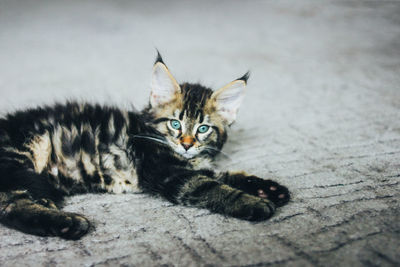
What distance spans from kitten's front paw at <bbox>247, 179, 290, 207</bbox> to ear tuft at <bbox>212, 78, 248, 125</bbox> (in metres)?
0.40

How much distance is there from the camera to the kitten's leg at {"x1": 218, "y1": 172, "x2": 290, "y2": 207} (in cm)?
149

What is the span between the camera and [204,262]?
113 centimetres

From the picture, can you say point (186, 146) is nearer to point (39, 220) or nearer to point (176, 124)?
point (176, 124)

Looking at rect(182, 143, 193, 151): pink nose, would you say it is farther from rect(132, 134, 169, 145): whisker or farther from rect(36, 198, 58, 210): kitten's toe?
rect(36, 198, 58, 210): kitten's toe

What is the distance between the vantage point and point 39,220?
126 centimetres

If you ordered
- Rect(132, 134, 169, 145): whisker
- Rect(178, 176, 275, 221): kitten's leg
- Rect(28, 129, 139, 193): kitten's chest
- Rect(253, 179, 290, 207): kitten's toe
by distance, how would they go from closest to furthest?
Rect(178, 176, 275, 221): kitten's leg, Rect(253, 179, 290, 207): kitten's toe, Rect(28, 129, 139, 193): kitten's chest, Rect(132, 134, 169, 145): whisker

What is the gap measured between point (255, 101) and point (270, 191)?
154 centimetres

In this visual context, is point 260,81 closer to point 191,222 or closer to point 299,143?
point 299,143

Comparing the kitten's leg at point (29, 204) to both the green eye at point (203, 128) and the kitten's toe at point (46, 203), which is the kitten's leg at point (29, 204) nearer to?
the kitten's toe at point (46, 203)

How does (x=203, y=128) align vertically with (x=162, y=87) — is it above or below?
below

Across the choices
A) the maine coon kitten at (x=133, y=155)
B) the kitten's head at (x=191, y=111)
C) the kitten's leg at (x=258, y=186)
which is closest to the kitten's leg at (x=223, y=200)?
the maine coon kitten at (x=133, y=155)

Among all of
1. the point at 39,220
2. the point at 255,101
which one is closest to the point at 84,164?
the point at 39,220

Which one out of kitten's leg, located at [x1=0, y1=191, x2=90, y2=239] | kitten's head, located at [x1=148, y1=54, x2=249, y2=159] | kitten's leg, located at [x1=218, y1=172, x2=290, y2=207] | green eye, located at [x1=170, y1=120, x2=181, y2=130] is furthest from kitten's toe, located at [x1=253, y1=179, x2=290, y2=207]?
kitten's leg, located at [x1=0, y1=191, x2=90, y2=239]

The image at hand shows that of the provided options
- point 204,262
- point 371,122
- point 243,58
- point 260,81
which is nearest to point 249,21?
point 243,58
